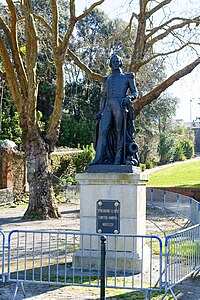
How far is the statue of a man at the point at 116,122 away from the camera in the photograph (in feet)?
31.9

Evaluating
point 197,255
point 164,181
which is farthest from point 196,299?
point 164,181

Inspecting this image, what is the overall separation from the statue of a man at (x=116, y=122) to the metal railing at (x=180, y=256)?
2.07m

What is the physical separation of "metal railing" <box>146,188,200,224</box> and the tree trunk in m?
5.10

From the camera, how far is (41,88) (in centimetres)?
3903

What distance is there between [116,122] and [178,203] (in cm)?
1117

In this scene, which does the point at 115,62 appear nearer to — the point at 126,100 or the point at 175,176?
the point at 126,100

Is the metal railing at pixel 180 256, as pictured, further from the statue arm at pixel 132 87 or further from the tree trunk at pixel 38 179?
the tree trunk at pixel 38 179

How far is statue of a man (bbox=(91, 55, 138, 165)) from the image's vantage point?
31.9ft

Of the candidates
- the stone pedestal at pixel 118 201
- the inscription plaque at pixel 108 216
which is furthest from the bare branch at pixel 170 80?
the inscription plaque at pixel 108 216

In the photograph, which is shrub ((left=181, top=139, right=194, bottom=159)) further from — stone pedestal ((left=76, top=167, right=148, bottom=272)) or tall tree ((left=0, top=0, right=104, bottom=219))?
stone pedestal ((left=76, top=167, right=148, bottom=272))

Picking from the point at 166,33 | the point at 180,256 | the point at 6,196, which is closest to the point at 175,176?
the point at 6,196

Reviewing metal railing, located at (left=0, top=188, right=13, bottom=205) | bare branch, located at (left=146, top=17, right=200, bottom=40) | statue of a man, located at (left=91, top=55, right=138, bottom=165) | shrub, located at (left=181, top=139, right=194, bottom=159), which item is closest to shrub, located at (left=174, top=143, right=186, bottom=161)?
shrub, located at (left=181, top=139, right=194, bottom=159)

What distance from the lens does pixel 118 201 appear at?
9227 mm

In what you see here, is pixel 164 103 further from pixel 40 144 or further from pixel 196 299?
pixel 196 299
